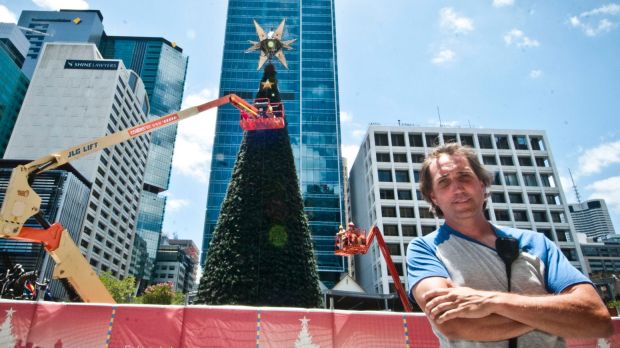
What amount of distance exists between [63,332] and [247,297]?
5.36 m

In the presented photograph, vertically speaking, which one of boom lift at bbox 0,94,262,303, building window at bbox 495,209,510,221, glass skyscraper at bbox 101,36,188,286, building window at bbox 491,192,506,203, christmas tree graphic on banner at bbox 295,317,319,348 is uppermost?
glass skyscraper at bbox 101,36,188,286

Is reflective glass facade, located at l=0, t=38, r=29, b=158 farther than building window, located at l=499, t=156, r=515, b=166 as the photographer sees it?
Yes

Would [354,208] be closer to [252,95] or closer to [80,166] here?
[252,95]

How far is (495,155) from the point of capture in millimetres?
55344

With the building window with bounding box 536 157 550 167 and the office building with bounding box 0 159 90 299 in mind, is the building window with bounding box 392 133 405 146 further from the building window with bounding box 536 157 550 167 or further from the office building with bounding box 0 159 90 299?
the office building with bounding box 0 159 90 299

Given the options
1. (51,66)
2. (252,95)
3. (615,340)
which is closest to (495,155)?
(252,95)

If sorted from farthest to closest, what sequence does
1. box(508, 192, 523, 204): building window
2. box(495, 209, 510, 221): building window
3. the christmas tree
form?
1. box(508, 192, 523, 204): building window
2. box(495, 209, 510, 221): building window
3. the christmas tree

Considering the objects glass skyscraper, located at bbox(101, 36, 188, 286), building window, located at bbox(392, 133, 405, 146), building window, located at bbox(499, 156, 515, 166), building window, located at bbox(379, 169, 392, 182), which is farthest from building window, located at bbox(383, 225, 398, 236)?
glass skyscraper, located at bbox(101, 36, 188, 286)

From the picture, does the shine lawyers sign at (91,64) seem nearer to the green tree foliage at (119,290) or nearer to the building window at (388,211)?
the green tree foliage at (119,290)

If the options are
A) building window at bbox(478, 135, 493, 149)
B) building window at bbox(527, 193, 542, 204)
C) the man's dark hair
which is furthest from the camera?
building window at bbox(478, 135, 493, 149)

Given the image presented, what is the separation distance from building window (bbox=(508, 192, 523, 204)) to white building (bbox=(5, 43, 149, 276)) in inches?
3035

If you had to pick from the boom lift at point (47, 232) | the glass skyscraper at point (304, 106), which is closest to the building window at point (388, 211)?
the glass skyscraper at point (304, 106)

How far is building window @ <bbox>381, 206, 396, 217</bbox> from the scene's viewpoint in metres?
50.5

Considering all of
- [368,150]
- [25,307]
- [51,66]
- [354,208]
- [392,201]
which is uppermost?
[51,66]
